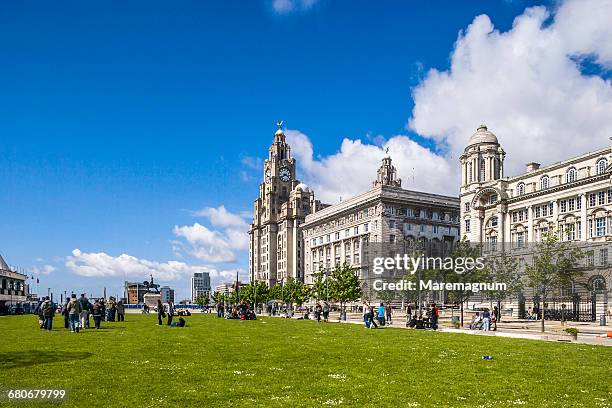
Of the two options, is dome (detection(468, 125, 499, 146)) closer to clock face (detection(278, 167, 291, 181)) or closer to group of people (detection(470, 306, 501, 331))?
group of people (detection(470, 306, 501, 331))

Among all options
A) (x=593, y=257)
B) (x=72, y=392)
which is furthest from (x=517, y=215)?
(x=72, y=392)

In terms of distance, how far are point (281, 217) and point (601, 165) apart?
116 meters

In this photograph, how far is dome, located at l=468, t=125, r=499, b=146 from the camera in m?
103

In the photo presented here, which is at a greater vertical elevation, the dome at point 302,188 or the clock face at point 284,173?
the clock face at point 284,173

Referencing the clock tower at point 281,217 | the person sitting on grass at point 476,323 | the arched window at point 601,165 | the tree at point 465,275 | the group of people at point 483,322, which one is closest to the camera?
the group of people at point 483,322

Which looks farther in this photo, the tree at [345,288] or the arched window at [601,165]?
the tree at [345,288]

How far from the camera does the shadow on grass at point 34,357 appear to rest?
67.4 feet

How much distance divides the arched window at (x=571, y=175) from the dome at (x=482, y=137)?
19.2 metres

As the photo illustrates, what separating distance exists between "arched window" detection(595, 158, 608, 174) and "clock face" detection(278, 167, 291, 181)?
406 ft

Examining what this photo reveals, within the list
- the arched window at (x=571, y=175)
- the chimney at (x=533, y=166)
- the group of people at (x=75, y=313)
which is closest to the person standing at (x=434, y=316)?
the group of people at (x=75, y=313)

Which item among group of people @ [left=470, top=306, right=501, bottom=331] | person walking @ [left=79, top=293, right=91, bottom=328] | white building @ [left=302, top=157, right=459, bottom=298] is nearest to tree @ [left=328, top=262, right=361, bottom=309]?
white building @ [left=302, top=157, right=459, bottom=298]

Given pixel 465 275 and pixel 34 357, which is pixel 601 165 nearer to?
pixel 465 275

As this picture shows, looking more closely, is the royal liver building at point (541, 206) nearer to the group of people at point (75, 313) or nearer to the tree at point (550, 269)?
the tree at point (550, 269)

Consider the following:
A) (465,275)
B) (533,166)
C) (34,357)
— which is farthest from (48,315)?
(533,166)
